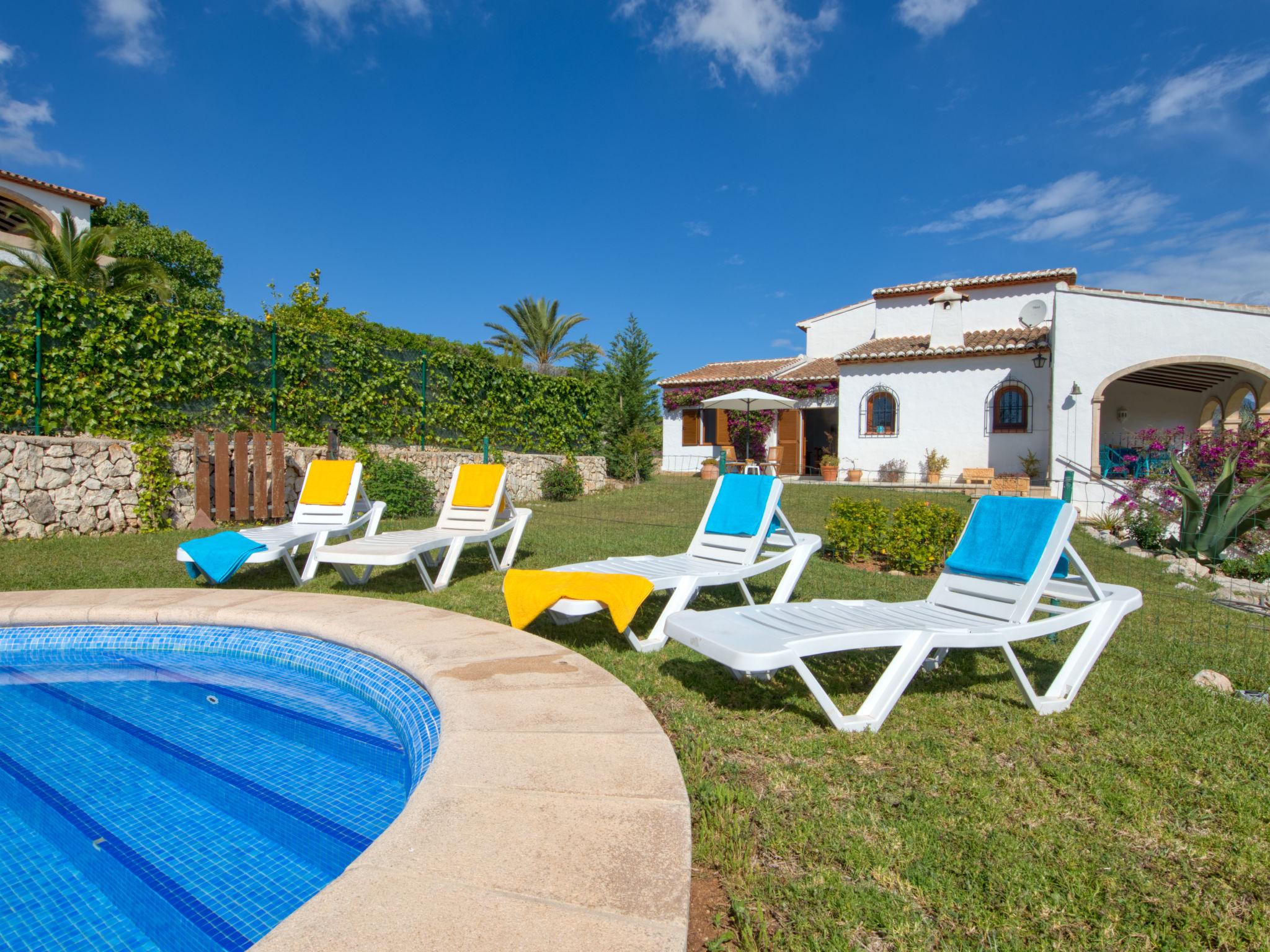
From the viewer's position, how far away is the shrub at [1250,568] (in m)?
7.57

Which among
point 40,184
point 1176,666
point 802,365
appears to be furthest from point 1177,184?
point 40,184

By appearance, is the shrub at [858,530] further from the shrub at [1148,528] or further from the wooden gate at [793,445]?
the wooden gate at [793,445]

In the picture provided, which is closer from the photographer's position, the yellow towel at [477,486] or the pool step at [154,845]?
the pool step at [154,845]

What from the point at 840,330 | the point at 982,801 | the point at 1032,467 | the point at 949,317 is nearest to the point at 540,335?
the point at 840,330

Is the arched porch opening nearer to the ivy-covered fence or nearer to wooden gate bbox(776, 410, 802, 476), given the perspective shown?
wooden gate bbox(776, 410, 802, 476)

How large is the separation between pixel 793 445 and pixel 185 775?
66.7 feet

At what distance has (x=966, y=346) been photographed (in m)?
18.3

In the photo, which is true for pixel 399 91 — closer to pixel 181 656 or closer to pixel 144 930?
pixel 181 656

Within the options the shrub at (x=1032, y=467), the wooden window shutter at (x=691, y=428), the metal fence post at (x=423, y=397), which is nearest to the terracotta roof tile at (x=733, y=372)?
the wooden window shutter at (x=691, y=428)

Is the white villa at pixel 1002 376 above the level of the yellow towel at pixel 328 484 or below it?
above

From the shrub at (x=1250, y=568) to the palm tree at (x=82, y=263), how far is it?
2010 cm

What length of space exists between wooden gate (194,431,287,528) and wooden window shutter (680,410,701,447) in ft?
52.2

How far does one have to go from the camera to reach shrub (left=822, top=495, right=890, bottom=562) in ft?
23.7

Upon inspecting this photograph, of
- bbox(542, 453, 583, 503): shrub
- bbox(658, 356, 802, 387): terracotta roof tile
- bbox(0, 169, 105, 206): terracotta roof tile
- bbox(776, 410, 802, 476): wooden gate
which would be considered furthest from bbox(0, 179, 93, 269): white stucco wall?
Result: bbox(776, 410, 802, 476): wooden gate
